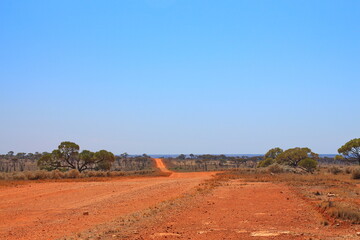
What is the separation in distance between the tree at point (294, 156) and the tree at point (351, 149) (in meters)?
4.18

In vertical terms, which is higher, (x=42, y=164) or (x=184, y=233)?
(x=42, y=164)

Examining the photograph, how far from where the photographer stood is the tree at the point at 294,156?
46.4 meters

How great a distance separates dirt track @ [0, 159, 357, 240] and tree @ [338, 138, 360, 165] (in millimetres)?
28575

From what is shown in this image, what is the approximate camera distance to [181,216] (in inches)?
501

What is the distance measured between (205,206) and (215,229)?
469 centimetres

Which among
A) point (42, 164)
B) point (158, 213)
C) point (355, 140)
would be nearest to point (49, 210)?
point (158, 213)

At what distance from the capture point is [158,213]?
13.3 meters

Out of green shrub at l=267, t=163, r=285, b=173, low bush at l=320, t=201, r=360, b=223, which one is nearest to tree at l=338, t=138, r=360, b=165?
green shrub at l=267, t=163, r=285, b=173

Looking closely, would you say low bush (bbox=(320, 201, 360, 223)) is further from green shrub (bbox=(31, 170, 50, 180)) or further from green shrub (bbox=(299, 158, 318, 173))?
green shrub (bbox=(299, 158, 318, 173))

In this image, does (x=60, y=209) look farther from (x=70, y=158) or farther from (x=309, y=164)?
(x=309, y=164)

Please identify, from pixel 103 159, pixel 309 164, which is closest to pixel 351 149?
pixel 309 164

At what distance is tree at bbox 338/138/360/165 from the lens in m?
43.1

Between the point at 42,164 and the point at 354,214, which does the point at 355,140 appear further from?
the point at 42,164

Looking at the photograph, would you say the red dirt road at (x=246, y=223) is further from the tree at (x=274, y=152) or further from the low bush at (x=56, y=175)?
the tree at (x=274, y=152)
